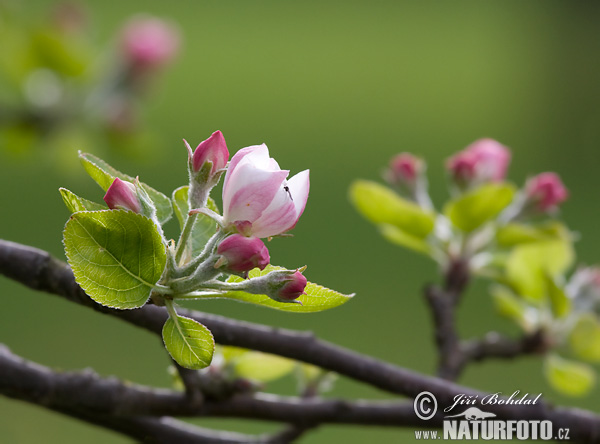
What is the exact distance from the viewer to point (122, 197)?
0.25 meters

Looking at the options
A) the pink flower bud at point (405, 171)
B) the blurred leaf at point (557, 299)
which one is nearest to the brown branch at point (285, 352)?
the blurred leaf at point (557, 299)

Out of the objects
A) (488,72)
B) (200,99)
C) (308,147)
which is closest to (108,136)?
(308,147)

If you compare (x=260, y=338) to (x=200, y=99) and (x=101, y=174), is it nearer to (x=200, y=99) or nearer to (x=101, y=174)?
(x=101, y=174)

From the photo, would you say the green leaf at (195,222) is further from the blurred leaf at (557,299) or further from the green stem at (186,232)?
the blurred leaf at (557,299)

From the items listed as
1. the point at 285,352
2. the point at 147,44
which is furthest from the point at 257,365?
the point at 147,44

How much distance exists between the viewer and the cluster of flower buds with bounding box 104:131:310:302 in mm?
241

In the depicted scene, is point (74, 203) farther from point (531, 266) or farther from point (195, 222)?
point (531, 266)

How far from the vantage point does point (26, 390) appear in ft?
1.06

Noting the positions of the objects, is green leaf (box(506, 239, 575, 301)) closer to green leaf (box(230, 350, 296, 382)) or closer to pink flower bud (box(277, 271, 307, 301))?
green leaf (box(230, 350, 296, 382))

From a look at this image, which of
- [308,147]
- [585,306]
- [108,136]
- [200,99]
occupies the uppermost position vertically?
[200,99]

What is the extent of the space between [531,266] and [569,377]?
95 mm

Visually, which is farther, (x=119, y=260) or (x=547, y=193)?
(x=547, y=193)

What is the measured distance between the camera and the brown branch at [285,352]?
28 cm

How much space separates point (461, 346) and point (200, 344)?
322 mm
